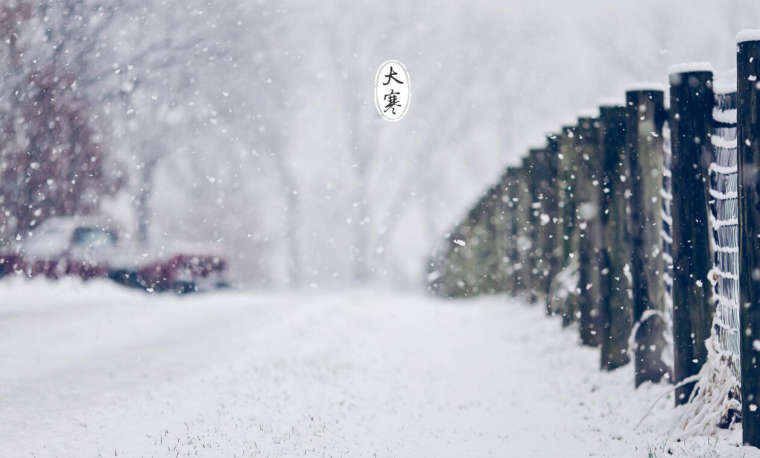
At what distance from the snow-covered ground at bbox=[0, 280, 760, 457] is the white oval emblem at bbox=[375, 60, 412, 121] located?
12.0ft

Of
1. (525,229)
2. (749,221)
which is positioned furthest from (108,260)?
(749,221)

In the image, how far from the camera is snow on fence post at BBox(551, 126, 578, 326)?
885 cm

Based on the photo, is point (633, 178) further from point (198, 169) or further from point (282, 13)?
point (198, 169)

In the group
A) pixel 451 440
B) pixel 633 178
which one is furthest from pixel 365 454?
pixel 633 178

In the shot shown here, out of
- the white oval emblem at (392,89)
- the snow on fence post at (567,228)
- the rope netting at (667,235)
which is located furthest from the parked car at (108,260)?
the rope netting at (667,235)

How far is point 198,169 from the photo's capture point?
31453 mm

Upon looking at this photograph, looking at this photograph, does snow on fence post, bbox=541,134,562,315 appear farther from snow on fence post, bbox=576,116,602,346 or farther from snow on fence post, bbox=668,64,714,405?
snow on fence post, bbox=668,64,714,405

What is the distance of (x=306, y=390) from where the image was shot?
24.4ft

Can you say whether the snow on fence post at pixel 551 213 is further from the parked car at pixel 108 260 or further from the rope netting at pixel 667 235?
the parked car at pixel 108 260

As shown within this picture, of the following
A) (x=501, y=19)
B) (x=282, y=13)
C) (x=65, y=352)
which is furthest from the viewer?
(x=501, y=19)

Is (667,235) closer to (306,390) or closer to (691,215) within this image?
(691,215)

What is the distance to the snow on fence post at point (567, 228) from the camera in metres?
8.85

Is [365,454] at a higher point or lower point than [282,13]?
lower

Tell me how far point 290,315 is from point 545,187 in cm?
605
